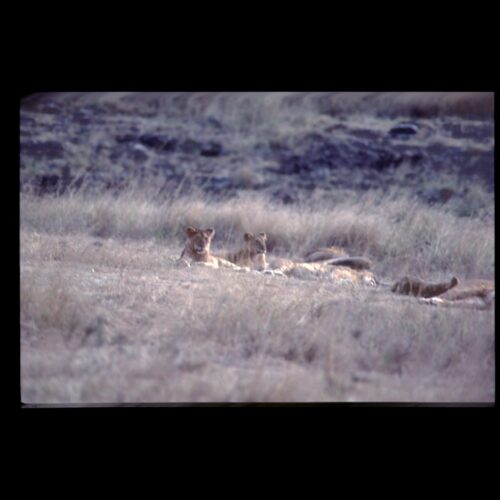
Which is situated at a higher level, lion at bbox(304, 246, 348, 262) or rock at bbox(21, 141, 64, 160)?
rock at bbox(21, 141, 64, 160)

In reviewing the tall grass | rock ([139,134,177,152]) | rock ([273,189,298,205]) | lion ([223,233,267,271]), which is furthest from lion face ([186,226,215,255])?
rock ([139,134,177,152])

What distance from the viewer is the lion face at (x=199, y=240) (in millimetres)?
8898

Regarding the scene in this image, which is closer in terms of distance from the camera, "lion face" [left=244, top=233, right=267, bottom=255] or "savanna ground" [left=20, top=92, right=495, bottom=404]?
"savanna ground" [left=20, top=92, right=495, bottom=404]

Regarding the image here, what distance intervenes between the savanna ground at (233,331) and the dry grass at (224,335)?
13mm

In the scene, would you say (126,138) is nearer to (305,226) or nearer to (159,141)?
(159,141)

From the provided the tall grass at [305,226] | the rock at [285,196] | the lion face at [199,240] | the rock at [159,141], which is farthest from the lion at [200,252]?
the rock at [159,141]

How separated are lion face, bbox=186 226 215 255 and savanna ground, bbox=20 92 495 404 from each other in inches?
11.7

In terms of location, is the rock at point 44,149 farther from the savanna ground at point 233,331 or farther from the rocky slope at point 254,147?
the savanna ground at point 233,331

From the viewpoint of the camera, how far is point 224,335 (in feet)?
18.2

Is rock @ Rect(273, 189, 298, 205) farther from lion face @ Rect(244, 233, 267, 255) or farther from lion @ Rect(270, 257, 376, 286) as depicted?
lion @ Rect(270, 257, 376, 286)

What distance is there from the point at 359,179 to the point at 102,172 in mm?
5456

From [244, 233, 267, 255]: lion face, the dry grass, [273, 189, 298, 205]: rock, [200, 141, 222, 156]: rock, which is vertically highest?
[200, 141, 222, 156]: rock

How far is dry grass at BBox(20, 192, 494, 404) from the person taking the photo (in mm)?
4742
